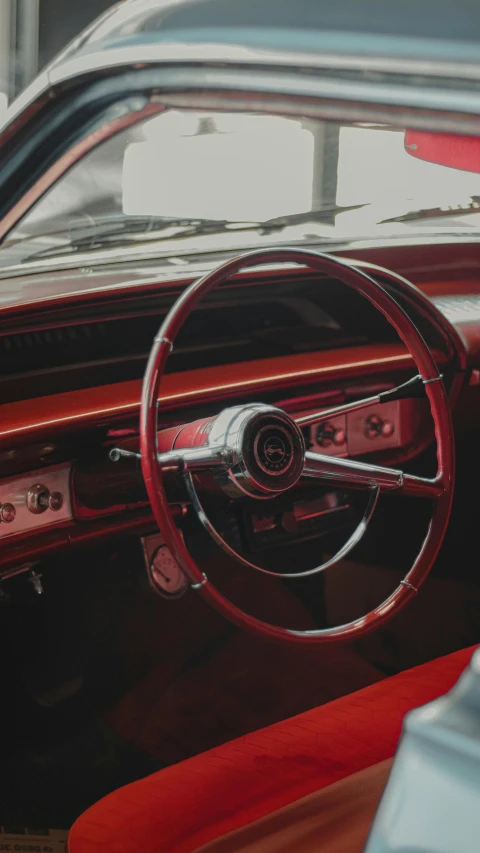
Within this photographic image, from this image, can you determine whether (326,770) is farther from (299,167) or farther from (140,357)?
(299,167)

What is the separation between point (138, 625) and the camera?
2.06 m

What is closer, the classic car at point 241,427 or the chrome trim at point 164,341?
the classic car at point 241,427

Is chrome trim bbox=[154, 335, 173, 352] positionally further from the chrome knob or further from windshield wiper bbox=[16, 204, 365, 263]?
windshield wiper bbox=[16, 204, 365, 263]

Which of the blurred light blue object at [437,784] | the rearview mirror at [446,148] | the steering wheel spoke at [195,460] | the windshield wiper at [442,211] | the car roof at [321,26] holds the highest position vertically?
the windshield wiper at [442,211]

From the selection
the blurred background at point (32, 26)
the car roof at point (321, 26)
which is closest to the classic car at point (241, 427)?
the car roof at point (321, 26)

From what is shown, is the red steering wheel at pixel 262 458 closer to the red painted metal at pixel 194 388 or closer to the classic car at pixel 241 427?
Result: the classic car at pixel 241 427

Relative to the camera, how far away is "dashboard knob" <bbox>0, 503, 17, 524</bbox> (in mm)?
1354

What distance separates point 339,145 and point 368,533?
0.92 meters

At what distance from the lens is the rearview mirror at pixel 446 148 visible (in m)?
0.66

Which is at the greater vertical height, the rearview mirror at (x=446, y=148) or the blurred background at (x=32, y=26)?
the blurred background at (x=32, y=26)

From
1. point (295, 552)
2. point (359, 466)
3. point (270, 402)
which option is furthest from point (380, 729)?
point (295, 552)

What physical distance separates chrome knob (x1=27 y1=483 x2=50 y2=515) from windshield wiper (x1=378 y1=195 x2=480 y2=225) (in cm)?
116

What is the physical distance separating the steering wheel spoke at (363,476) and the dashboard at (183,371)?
0.30 meters

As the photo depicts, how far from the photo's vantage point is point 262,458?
3.93 feet
